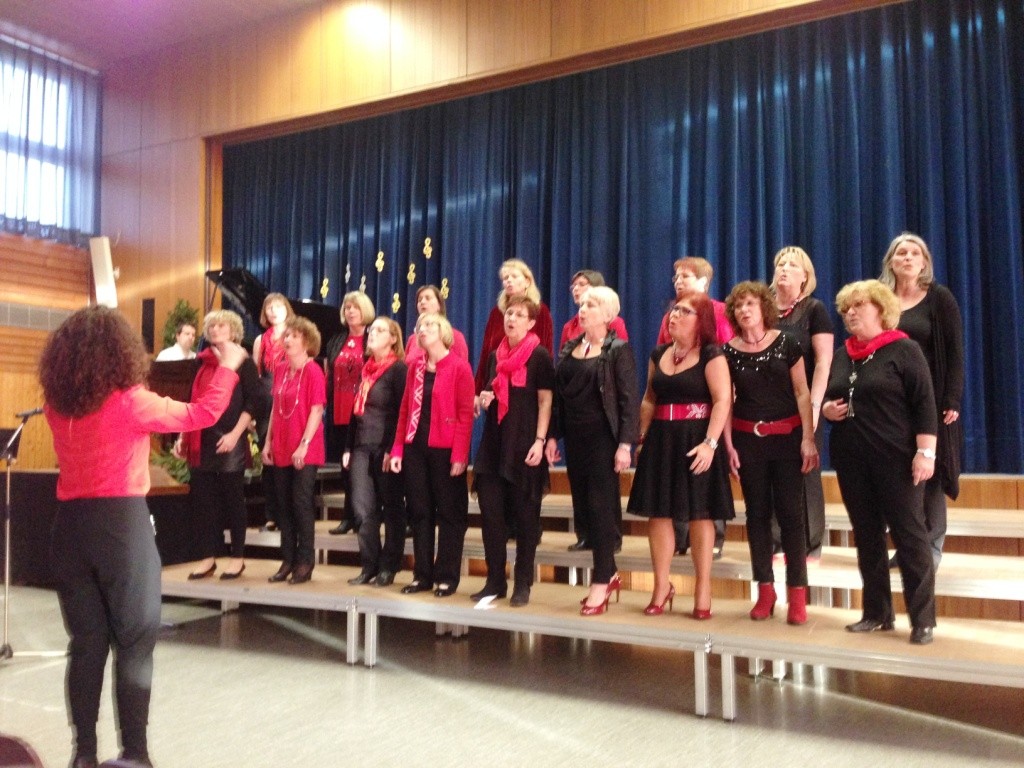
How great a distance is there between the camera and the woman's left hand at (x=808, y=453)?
10.5 feet

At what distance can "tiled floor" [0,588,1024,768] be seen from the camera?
2.70 metres

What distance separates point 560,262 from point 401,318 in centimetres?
171

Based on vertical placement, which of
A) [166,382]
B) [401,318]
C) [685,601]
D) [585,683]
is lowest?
[585,683]

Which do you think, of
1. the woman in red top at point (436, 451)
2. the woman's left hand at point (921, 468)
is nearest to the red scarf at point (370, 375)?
the woman in red top at point (436, 451)

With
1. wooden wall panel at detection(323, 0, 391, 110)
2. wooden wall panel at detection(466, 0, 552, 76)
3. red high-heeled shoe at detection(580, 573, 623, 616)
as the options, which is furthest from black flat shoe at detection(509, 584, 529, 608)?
wooden wall panel at detection(323, 0, 391, 110)

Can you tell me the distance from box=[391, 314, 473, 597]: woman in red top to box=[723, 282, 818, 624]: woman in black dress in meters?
1.22

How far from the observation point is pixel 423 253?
7.64m

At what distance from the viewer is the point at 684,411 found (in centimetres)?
334

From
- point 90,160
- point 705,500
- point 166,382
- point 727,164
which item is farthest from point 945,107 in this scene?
point 90,160

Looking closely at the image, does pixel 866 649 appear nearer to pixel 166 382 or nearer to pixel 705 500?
pixel 705 500

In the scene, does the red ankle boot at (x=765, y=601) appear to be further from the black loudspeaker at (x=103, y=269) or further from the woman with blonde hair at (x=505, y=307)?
the black loudspeaker at (x=103, y=269)

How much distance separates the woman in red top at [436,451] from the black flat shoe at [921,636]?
1888mm

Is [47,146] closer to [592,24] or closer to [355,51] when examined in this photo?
[355,51]

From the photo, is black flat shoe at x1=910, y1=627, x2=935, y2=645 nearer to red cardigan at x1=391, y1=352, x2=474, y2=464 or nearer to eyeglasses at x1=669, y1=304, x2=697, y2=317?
eyeglasses at x1=669, y1=304, x2=697, y2=317
